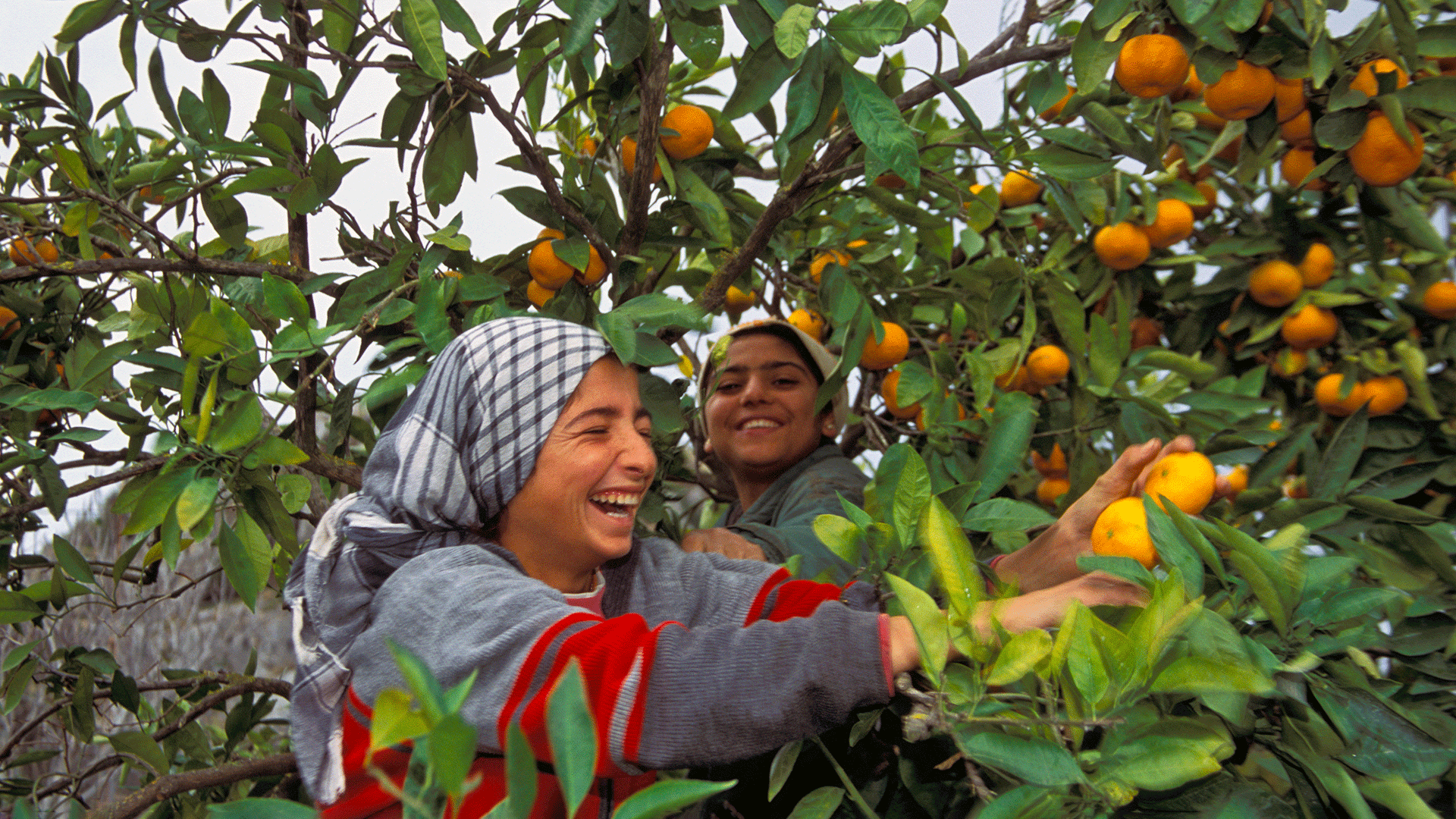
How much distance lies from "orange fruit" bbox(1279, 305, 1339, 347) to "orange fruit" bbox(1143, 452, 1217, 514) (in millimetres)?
1367

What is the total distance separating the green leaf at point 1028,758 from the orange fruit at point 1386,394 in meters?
1.80

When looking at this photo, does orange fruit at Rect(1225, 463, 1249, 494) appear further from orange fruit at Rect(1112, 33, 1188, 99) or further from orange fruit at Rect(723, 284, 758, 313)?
orange fruit at Rect(723, 284, 758, 313)

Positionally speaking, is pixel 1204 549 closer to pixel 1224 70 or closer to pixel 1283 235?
pixel 1224 70

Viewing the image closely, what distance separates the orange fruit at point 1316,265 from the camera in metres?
2.15

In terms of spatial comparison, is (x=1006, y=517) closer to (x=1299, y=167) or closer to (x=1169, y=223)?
(x=1169, y=223)

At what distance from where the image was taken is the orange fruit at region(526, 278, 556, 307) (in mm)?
1554

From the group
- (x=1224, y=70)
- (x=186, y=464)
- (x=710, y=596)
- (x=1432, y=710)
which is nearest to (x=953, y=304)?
(x=1224, y=70)

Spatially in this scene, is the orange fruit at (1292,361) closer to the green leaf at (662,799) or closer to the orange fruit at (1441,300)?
the orange fruit at (1441,300)

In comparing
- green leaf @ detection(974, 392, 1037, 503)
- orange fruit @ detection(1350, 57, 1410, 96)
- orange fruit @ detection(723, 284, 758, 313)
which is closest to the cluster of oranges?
green leaf @ detection(974, 392, 1037, 503)

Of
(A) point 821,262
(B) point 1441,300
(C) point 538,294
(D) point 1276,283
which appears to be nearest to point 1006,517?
(C) point 538,294

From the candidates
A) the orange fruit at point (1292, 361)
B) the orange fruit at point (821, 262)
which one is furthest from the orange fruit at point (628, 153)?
the orange fruit at point (1292, 361)

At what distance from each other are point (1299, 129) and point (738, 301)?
4.16 ft

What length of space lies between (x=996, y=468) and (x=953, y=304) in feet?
2.77

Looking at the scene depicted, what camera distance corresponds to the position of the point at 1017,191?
7.32 feet
